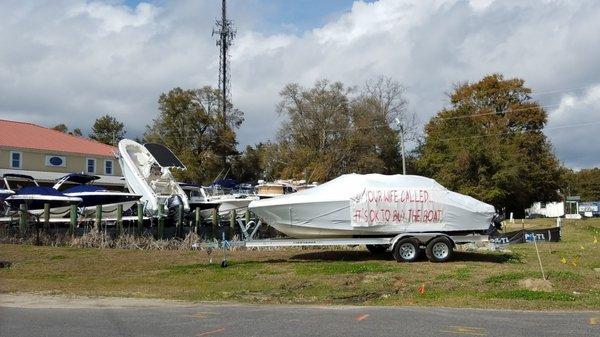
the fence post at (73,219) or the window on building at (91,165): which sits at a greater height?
the window on building at (91,165)

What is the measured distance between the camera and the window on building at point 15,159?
5372cm

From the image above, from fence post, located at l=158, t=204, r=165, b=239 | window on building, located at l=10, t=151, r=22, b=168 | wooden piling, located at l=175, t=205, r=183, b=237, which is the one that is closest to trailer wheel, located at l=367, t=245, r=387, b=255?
fence post, located at l=158, t=204, r=165, b=239

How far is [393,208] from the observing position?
65.7 feet

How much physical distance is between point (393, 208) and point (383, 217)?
1.32 ft

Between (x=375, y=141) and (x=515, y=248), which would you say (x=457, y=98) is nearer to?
(x=375, y=141)

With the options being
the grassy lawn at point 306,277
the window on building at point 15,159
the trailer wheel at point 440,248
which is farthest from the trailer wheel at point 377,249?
the window on building at point 15,159

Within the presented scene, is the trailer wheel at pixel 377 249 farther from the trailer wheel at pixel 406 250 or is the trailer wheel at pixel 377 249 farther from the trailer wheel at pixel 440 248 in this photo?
the trailer wheel at pixel 440 248

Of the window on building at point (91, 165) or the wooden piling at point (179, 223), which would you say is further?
the window on building at point (91, 165)

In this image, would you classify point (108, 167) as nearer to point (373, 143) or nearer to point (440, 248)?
point (373, 143)

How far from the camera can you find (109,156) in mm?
60531

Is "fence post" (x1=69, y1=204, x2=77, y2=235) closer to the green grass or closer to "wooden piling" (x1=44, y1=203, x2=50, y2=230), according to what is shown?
"wooden piling" (x1=44, y1=203, x2=50, y2=230)

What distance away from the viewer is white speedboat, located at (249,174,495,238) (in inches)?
787

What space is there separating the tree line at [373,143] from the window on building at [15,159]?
476 inches

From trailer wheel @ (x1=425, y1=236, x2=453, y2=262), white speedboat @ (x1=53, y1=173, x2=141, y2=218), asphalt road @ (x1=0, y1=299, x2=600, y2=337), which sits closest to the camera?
asphalt road @ (x1=0, y1=299, x2=600, y2=337)
